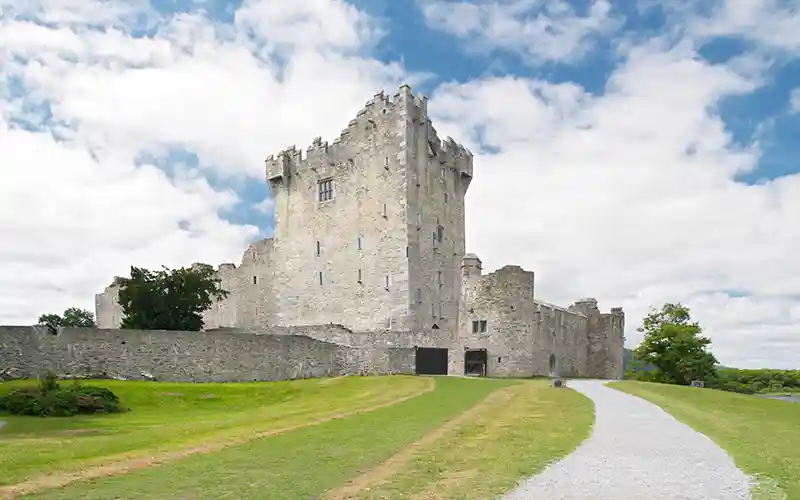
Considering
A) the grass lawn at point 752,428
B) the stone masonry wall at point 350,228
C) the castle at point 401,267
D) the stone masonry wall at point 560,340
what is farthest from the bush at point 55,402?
the stone masonry wall at point 350,228

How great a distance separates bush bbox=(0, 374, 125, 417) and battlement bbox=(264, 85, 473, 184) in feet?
113

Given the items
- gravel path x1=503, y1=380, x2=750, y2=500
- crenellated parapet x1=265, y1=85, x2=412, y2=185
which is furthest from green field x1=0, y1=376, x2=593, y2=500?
crenellated parapet x1=265, y1=85, x2=412, y2=185

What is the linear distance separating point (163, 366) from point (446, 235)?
1115 inches

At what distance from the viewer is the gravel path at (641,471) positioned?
10078 mm

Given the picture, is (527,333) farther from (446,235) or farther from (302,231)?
(302,231)

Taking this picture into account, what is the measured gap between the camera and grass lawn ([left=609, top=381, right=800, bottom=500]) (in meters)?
11.5

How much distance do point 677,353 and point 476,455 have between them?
4678 centimetres

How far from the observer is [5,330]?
30375 mm

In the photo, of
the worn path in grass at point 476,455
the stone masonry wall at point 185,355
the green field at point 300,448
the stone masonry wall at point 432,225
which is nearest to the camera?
the worn path in grass at point 476,455

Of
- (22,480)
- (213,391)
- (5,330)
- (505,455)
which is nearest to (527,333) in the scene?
(213,391)

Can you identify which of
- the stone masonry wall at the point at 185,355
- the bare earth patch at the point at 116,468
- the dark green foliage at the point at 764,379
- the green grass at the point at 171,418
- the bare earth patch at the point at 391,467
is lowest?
the dark green foliage at the point at 764,379

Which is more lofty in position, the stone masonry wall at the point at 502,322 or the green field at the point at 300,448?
the stone masonry wall at the point at 502,322

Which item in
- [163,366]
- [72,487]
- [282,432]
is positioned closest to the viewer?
[72,487]

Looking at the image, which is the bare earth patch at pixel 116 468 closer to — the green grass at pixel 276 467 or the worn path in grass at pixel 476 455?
the green grass at pixel 276 467
